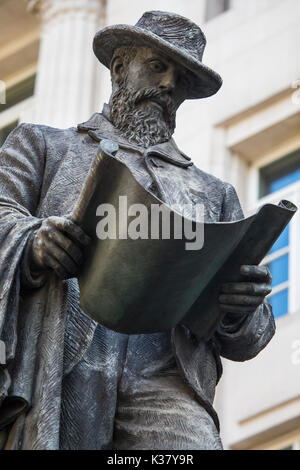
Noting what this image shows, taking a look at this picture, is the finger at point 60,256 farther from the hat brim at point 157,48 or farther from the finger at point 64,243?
the hat brim at point 157,48

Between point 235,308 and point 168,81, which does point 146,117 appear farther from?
point 235,308

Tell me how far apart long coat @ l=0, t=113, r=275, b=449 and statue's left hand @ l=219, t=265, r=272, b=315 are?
0.26 metres

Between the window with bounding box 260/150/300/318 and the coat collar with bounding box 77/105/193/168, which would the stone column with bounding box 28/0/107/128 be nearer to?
the window with bounding box 260/150/300/318

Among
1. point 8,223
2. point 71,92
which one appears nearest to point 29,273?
point 8,223

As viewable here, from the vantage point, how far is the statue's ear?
8.85 metres

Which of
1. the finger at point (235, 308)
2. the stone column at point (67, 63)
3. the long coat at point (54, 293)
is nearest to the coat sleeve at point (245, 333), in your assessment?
the long coat at point (54, 293)

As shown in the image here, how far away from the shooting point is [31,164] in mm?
8500

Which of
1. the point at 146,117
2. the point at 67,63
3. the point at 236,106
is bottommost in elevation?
the point at 146,117

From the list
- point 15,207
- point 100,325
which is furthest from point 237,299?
point 15,207

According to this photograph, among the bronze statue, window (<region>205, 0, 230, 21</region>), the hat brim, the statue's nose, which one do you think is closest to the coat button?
the bronze statue

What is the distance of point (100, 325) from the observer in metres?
8.14

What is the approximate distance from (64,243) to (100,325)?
0.47 meters

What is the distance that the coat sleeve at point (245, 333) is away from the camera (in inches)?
328

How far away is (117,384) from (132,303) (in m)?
0.38
